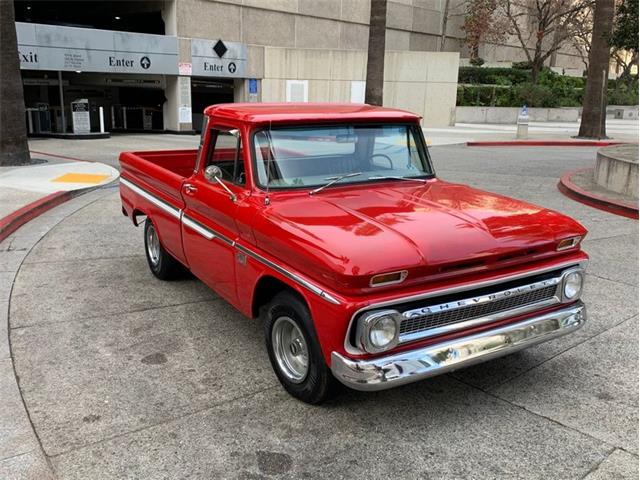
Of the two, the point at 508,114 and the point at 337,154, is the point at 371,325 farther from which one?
the point at 508,114

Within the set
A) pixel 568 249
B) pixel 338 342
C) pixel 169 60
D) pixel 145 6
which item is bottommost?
pixel 338 342

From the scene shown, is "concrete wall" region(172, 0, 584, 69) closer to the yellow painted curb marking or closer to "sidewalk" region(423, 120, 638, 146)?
"sidewalk" region(423, 120, 638, 146)

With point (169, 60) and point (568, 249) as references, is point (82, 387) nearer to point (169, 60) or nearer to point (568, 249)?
point (568, 249)

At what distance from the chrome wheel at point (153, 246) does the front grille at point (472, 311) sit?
135 inches

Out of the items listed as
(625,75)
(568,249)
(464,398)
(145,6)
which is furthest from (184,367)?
(625,75)

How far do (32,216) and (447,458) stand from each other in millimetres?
7679

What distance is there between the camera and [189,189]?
15.8ft

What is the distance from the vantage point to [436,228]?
11.4 ft

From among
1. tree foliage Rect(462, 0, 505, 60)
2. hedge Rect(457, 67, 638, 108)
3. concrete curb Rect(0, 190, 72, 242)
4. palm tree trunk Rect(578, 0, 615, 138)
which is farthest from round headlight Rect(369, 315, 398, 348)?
tree foliage Rect(462, 0, 505, 60)

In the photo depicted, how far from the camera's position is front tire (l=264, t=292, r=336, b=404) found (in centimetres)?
345

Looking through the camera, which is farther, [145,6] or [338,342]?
[145,6]

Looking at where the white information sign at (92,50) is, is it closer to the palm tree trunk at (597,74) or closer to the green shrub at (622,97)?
the palm tree trunk at (597,74)

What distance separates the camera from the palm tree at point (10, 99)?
12516 millimetres

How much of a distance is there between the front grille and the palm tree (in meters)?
12.6
